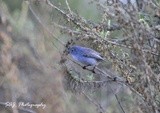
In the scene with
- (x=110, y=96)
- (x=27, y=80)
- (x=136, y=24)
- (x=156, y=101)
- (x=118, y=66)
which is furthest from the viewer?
(x=110, y=96)

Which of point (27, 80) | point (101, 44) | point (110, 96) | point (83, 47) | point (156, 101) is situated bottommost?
point (110, 96)

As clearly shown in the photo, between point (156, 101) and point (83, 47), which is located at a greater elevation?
point (156, 101)

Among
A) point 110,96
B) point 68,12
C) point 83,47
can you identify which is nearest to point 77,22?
point 68,12

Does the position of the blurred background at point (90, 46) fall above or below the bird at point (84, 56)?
above

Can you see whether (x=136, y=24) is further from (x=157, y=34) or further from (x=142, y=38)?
(x=157, y=34)

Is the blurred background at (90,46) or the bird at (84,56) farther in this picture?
the bird at (84,56)

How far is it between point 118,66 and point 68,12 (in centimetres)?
54

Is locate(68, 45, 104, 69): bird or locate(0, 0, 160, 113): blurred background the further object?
locate(68, 45, 104, 69): bird

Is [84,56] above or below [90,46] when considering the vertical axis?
below

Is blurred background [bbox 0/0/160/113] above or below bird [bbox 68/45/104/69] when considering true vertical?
above

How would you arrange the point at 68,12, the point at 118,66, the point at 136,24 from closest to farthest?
the point at 136,24, the point at 118,66, the point at 68,12

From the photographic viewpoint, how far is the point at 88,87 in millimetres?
3643

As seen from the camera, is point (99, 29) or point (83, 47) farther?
point (83, 47)

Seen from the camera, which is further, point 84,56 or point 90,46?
point 84,56
